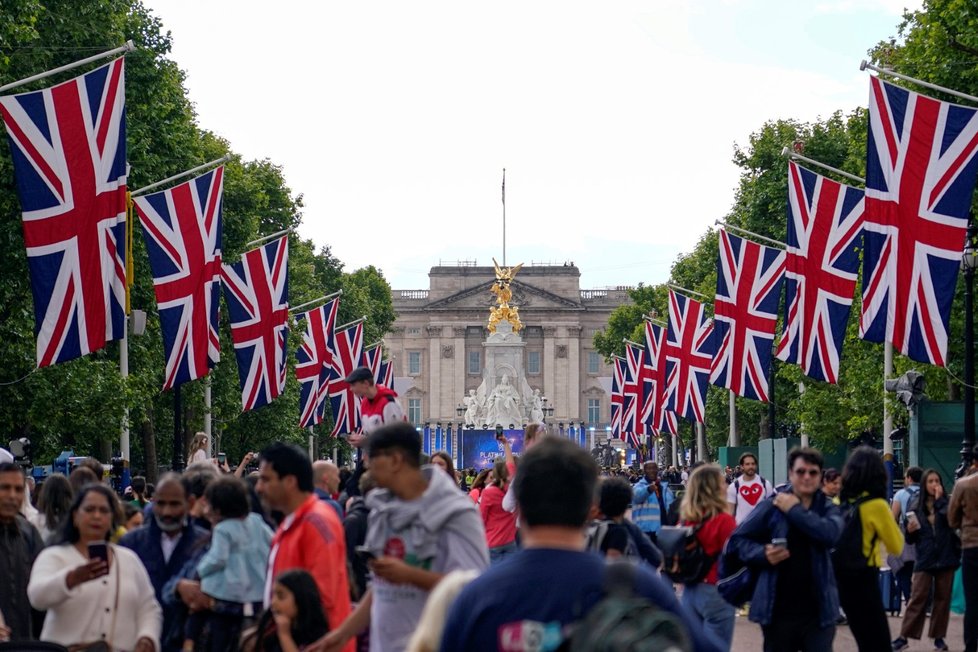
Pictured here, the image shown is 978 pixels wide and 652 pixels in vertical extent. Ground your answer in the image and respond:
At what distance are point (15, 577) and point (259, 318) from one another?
865 inches

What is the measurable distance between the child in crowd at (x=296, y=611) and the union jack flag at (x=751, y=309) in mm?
25003

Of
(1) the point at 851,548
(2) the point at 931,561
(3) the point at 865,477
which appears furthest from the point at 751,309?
(3) the point at 865,477

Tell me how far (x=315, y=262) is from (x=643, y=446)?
20498 millimetres

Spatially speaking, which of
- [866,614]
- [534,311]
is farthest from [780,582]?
[534,311]

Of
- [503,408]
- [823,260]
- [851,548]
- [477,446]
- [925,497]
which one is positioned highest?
[503,408]

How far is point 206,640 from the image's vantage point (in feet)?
30.8

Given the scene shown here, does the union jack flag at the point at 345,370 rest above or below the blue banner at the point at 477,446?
above

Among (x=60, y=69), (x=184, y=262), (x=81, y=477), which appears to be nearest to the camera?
(x=81, y=477)

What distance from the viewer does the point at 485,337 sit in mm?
154125

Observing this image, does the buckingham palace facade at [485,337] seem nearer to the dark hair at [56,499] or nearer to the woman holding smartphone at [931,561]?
the woman holding smartphone at [931,561]

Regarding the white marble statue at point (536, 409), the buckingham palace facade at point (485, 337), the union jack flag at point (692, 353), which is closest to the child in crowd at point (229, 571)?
the union jack flag at point (692, 353)

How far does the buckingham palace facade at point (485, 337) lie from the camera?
154750mm

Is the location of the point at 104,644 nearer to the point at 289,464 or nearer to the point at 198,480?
the point at 289,464

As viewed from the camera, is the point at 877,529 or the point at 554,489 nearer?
the point at 554,489
